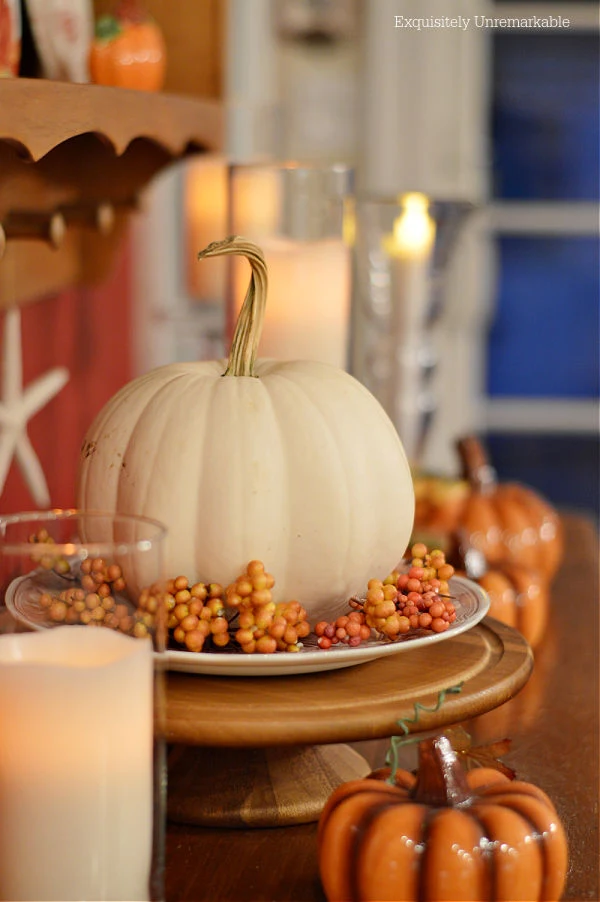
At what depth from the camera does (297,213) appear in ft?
3.94

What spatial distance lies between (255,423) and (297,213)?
60cm

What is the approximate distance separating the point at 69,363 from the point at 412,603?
1441 mm

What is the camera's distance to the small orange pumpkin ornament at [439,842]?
49 cm

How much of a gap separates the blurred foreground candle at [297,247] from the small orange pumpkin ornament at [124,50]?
0.18 metres

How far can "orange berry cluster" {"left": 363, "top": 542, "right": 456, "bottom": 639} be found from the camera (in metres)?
0.62

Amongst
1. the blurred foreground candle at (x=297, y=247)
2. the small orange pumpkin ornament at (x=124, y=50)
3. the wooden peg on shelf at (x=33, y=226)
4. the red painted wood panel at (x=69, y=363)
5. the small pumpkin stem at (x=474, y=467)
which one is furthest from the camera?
the red painted wood panel at (x=69, y=363)

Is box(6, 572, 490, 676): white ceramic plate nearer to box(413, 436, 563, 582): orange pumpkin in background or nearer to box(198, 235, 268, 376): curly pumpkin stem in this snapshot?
box(198, 235, 268, 376): curly pumpkin stem

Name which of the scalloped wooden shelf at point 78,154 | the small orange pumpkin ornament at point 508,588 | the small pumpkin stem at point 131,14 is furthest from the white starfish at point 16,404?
the small orange pumpkin ornament at point 508,588

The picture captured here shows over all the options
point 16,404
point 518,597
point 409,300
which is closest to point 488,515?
point 518,597

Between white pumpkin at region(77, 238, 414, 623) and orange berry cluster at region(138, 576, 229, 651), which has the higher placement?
white pumpkin at region(77, 238, 414, 623)

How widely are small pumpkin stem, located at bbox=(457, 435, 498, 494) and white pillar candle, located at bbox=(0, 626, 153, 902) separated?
864 mm

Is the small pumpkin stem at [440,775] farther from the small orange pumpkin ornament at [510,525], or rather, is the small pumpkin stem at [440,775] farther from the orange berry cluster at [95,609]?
the small orange pumpkin ornament at [510,525]

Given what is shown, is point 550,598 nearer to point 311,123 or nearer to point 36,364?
point 36,364

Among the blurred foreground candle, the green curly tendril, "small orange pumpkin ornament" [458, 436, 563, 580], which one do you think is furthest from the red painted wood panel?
the green curly tendril
